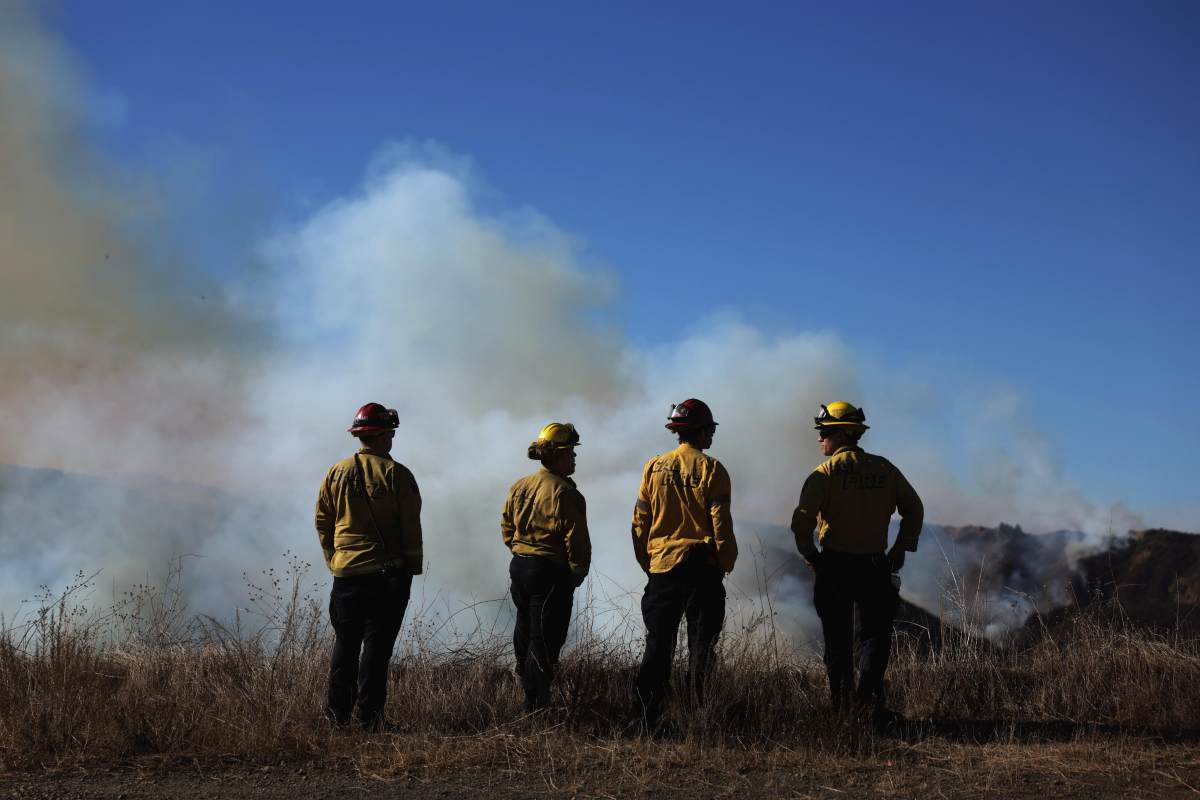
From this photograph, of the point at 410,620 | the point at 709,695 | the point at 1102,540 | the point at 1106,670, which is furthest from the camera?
the point at 1102,540

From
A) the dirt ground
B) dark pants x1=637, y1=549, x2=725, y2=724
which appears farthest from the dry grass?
dark pants x1=637, y1=549, x2=725, y2=724

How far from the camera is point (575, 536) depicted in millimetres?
7504

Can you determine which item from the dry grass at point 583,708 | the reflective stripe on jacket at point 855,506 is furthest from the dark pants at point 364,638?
the reflective stripe on jacket at point 855,506

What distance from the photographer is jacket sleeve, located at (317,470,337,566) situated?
719cm

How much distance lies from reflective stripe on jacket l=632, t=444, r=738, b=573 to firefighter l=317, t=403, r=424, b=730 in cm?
153

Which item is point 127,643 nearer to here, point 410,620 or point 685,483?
point 410,620

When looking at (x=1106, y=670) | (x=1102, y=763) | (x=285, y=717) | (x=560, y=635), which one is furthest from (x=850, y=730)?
(x=285, y=717)

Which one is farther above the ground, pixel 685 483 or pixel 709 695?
pixel 685 483

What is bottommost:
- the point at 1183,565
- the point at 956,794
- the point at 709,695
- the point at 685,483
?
the point at 956,794

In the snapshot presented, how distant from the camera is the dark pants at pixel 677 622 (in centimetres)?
679

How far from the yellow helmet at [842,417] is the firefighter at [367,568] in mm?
2875

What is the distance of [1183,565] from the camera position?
43969 millimetres

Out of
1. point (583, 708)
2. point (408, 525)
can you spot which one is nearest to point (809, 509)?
point (583, 708)

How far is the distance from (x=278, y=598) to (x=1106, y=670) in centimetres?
641
